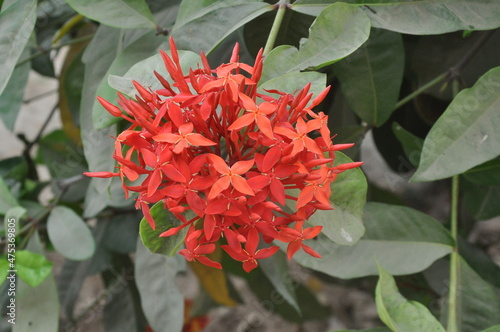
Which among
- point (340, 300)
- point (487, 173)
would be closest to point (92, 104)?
point (487, 173)

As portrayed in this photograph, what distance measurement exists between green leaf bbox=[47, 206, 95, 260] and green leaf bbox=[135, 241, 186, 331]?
76 mm

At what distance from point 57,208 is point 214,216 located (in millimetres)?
490

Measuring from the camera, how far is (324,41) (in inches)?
24.3

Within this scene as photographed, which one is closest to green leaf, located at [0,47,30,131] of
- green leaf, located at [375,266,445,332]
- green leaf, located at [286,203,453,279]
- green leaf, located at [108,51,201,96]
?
green leaf, located at [108,51,201,96]

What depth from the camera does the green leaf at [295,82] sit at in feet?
1.94

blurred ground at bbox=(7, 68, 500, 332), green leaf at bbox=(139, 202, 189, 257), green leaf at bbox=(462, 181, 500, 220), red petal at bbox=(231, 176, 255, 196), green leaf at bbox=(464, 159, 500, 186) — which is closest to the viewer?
red petal at bbox=(231, 176, 255, 196)

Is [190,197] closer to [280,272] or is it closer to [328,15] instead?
[328,15]

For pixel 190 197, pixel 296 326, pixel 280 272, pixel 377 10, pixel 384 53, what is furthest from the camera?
pixel 296 326

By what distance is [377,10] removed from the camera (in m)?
0.67

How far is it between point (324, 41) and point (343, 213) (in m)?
0.18

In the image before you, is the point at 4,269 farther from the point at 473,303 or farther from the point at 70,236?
the point at 473,303

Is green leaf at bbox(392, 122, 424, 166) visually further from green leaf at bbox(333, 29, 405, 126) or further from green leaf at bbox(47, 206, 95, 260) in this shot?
green leaf at bbox(47, 206, 95, 260)

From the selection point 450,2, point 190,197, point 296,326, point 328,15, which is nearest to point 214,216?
point 190,197

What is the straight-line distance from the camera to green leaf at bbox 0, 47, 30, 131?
108 centimetres
